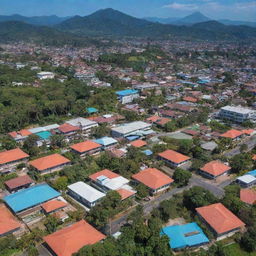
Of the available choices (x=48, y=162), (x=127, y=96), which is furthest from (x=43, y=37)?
(x=48, y=162)

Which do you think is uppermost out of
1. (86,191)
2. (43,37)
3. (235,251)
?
(43,37)

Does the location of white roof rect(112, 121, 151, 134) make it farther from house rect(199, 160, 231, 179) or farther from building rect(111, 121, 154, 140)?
house rect(199, 160, 231, 179)

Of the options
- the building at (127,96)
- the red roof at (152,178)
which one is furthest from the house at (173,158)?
the building at (127,96)

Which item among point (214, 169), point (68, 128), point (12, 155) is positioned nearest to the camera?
point (214, 169)

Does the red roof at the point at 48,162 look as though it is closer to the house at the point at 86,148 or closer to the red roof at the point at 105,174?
the house at the point at 86,148

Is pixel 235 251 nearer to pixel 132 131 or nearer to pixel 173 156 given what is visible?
pixel 173 156

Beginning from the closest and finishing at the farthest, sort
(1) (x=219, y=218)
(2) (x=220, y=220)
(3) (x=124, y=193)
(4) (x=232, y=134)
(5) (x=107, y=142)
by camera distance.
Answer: (2) (x=220, y=220) → (1) (x=219, y=218) → (3) (x=124, y=193) → (5) (x=107, y=142) → (4) (x=232, y=134)

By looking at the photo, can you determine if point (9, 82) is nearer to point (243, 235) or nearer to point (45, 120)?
point (45, 120)

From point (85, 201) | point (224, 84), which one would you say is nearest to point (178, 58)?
point (224, 84)

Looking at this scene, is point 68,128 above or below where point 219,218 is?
above
